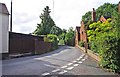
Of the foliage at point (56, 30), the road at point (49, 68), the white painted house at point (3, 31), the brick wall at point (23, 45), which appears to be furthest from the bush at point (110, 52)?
the foliage at point (56, 30)

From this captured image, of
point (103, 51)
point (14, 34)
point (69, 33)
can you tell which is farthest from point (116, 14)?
point (69, 33)

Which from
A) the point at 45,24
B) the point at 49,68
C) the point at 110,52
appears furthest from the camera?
the point at 45,24

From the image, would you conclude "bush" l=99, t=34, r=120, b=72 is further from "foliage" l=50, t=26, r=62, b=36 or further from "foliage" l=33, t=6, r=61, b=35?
"foliage" l=50, t=26, r=62, b=36

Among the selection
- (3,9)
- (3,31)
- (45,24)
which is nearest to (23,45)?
(3,31)

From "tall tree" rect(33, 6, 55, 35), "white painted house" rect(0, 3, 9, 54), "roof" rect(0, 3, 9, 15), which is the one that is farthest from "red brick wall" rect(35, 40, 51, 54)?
"tall tree" rect(33, 6, 55, 35)

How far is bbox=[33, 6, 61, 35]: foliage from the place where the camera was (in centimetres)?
8151

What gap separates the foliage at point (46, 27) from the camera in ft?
267

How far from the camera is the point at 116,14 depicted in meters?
17.6

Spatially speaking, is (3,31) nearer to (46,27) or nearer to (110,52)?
(110,52)

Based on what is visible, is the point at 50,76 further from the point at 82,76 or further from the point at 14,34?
the point at 14,34

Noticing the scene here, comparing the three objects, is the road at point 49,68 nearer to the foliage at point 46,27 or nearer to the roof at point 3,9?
the roof at point 3,9

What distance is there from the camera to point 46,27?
86.0m

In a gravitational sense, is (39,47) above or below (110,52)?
above

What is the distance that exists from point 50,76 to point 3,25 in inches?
570
